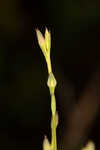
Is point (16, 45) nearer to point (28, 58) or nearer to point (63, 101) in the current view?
point (28, 58)

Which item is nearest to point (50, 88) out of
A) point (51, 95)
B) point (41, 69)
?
point (51, 95)

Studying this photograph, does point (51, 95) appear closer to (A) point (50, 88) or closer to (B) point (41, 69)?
(A) point (50, 88)

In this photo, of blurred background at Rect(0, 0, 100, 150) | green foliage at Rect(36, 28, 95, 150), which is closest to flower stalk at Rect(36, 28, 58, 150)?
green foliage at Rect(36, 28, 95, 150)

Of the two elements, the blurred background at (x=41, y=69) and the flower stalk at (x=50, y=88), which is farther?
the blurred background at (x=41, y=69)

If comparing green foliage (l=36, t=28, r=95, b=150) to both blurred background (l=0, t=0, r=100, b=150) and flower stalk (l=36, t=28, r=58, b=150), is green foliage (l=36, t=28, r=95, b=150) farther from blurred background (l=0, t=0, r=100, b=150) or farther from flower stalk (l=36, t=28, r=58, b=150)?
blurred background (l=0, t=0, r=100, b=150)

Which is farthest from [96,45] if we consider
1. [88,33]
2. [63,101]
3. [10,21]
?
[10,21]

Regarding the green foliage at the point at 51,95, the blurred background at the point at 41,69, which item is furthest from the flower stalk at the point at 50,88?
the blurred background at the point at 41,69

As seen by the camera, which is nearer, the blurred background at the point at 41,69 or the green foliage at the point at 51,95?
the green foliage at the point at 51,95

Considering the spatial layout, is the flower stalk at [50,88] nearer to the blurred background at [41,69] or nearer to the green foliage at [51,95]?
the green foliage at [51,95]
